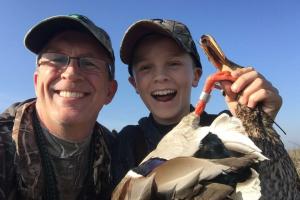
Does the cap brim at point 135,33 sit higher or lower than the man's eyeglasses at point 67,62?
higher

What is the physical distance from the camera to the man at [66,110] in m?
4.34

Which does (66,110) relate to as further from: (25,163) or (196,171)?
(196,171)

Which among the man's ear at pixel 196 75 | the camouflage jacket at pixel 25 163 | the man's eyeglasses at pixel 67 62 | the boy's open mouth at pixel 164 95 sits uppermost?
the man's eyeglasses at pixel 67 62

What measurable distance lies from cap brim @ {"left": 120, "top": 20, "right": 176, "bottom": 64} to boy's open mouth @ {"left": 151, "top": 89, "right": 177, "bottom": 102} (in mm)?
563

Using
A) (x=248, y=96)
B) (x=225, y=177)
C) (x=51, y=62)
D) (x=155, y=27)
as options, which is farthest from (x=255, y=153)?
(x=51, y=62)

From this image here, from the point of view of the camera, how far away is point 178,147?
298 cm

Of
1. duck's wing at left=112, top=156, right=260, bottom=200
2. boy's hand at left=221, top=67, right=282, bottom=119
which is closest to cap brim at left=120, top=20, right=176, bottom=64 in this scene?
boy's hand at left=221, top=67, right=282, bottom=119

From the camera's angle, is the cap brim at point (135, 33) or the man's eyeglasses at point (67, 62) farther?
the cap brim at point (135, 33)

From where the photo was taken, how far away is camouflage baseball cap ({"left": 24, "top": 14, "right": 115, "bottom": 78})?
438 cm

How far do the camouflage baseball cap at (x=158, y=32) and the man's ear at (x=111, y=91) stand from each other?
0.30 m

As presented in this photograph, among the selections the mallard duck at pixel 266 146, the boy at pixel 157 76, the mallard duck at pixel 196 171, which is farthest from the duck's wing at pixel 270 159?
the boy at pixel 157 76

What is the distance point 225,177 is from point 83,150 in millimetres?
2115

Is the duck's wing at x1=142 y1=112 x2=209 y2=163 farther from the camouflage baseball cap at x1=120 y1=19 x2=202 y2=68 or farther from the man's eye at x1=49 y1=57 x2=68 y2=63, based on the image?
the man's eye at x1=49 y1=57 x2=68 y2=63

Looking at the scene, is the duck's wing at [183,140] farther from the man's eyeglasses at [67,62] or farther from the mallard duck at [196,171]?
the man's eyeglasses at [67,62]
